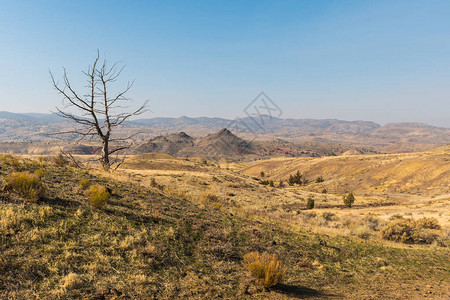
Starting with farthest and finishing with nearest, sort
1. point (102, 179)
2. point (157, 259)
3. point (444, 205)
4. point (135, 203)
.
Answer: point (444, 205) → point (102, 179) → point (135, 203) → point (157, 259)

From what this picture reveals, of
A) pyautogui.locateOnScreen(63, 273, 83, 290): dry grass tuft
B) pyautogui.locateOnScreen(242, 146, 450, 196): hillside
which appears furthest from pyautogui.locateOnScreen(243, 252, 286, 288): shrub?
pyautogui.locateOnScreen(242, 146, 450, 196): hillside

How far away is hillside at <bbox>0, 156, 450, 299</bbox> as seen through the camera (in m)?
5.36

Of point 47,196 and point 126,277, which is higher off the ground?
point 47,196

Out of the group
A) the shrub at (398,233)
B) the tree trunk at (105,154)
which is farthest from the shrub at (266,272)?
the shrub at (398,233)

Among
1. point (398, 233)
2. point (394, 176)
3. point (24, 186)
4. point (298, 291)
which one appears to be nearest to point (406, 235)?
point (398, 233)

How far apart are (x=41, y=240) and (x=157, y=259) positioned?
308 centimetres

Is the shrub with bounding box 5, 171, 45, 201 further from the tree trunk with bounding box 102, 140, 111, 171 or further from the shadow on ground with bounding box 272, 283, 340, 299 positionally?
the shadow on ground with bounding box 272, 283, 340, 299

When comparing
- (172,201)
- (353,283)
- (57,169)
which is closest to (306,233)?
(353,283)

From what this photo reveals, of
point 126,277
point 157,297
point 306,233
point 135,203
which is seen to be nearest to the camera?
point 157,297

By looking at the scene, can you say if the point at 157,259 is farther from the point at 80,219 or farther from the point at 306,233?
the point at 306,233

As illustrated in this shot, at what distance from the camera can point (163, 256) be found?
23.0ft

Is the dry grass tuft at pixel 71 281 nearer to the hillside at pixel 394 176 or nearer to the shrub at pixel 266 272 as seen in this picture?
the shrub at pixel 266 272

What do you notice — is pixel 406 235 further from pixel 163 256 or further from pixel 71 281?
pixel 71 281

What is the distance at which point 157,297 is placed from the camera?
5371mm
